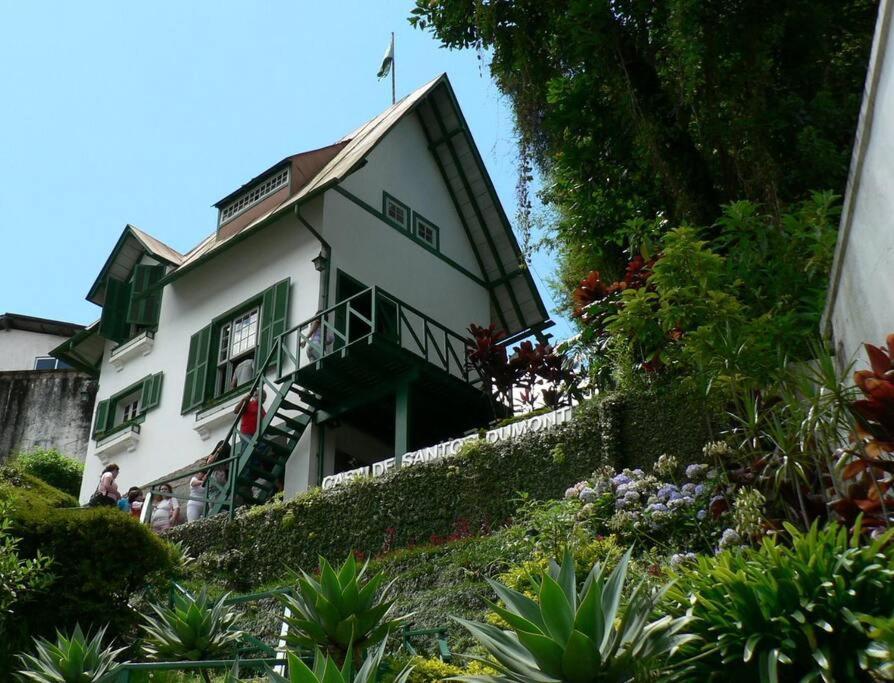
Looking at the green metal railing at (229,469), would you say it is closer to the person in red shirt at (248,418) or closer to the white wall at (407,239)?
the person in red shirt at (248,418)

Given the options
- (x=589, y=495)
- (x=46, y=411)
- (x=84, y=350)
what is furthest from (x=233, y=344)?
(x=46, y=411)

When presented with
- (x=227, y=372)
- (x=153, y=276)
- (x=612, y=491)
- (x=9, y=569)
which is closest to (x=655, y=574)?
(x=612, y=491)

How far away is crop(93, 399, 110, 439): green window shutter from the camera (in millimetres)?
21719

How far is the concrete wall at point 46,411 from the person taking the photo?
1234 inches

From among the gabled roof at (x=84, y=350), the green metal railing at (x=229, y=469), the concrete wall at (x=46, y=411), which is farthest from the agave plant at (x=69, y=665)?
the concrete wall at (x=46, y=411)

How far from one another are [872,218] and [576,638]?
12.9 feet

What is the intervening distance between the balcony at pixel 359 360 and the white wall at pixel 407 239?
3.31 feet

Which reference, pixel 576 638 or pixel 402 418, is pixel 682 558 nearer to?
pixel 576 638

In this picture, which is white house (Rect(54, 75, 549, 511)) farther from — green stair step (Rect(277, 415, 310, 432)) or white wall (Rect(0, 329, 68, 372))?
white wall (Rect(0, 329, 68, 372))

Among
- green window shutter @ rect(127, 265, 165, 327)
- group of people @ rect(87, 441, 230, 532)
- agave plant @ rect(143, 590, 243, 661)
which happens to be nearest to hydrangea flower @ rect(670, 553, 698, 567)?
agave plant @ rect(143, 590, 243, 661)

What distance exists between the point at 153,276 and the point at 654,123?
1263 cm

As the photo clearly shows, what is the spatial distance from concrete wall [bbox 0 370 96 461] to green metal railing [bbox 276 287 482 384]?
603 inches

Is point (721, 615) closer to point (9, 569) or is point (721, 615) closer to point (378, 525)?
point (9, 569)

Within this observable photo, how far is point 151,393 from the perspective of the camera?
20.8 meters
